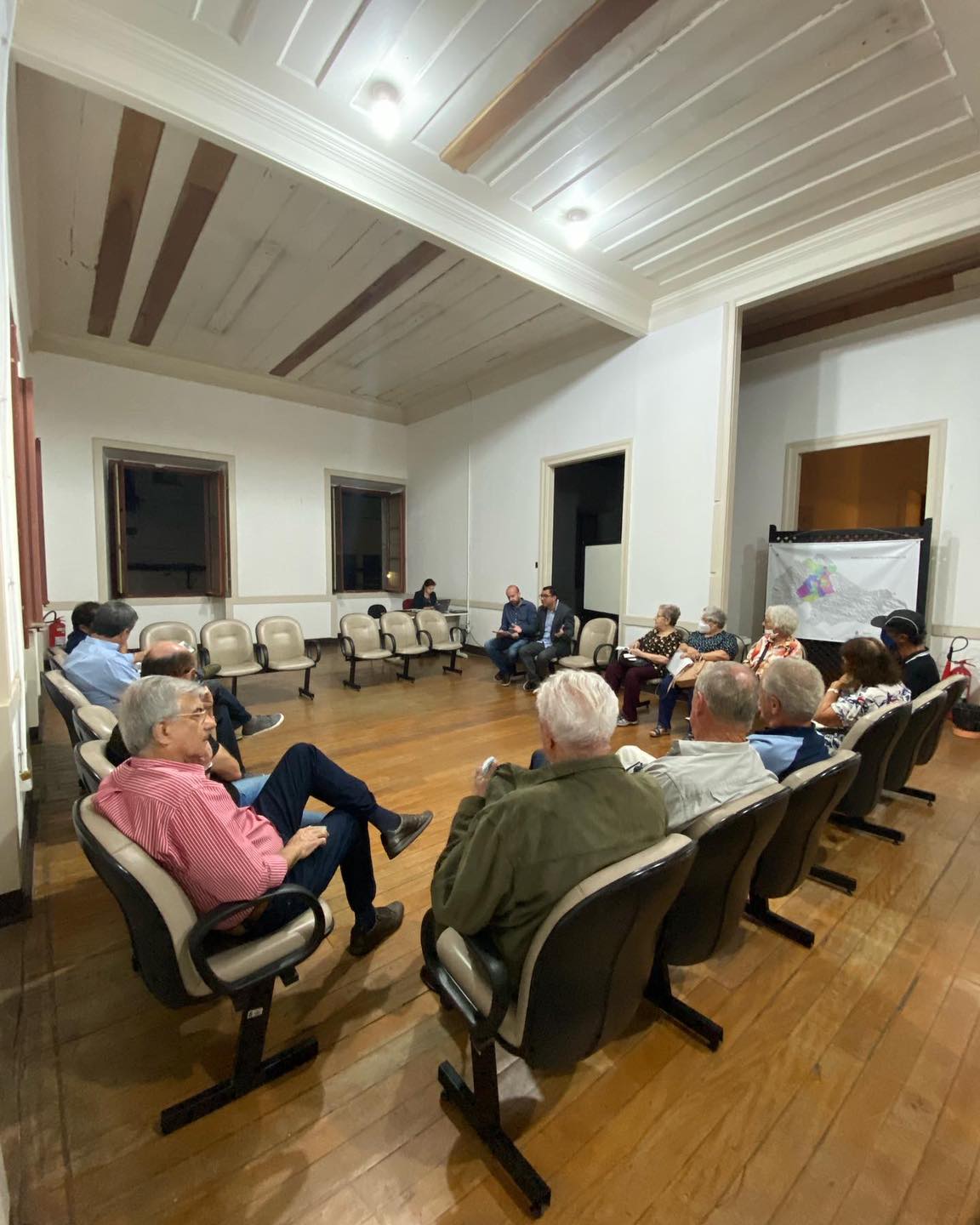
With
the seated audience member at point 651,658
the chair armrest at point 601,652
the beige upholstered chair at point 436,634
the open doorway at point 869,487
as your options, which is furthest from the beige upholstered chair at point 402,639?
the open doorway at point 869,487

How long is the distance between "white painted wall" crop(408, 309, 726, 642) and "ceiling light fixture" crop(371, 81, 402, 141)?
3160mm

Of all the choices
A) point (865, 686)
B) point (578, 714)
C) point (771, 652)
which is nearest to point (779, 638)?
point (771, 652)

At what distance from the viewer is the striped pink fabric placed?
1.19 m

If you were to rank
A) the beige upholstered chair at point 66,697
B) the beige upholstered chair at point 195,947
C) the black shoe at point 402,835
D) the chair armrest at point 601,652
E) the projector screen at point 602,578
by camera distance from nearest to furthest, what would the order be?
the beige upholstered chair at point 195,947
the black shoe at point 402,835
the beige upholstered chair at point 66,697
the chair armrest at point 601,652
the projector screen at point 602,578

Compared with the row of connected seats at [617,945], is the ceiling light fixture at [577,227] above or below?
above

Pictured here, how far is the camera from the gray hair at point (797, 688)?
1.89m

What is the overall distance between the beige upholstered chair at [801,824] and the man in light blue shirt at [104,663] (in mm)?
2946

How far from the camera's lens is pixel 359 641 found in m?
5.69

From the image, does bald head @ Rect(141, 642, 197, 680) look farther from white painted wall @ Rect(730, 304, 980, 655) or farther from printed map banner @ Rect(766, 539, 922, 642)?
white painted wall @ Rect(730, 304, 980, 655)

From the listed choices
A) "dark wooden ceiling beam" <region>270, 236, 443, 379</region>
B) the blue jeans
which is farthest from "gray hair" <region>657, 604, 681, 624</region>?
"dark wooden ceiling beam" <region>270, 236, 443, 379</region>

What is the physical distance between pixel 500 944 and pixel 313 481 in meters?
7.71

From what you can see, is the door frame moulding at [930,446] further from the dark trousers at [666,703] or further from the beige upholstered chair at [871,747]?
the beige upholstered chair at [871,747]

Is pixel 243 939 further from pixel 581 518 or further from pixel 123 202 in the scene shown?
pixel 581 518

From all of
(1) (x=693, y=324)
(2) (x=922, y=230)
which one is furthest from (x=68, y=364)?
(2) (x=922, y=230)
